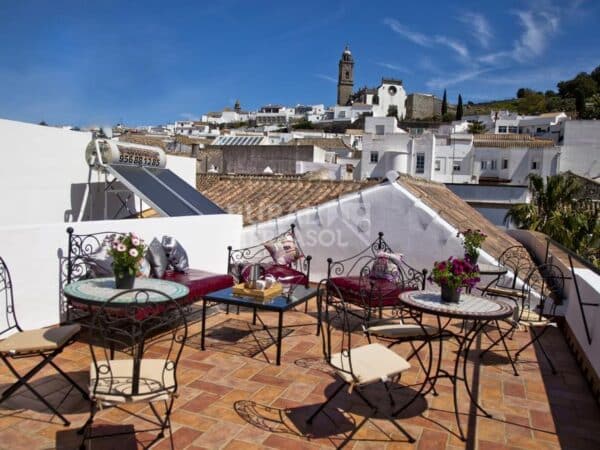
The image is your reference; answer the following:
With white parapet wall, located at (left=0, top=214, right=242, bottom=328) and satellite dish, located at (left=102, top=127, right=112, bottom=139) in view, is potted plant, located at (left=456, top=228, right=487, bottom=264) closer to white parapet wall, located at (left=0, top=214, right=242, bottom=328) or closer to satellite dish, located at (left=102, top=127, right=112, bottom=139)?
white parapet wall, located at (left=0, top=214, right=242, bottom=328)

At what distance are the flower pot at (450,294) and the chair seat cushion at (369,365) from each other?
0.78 metres

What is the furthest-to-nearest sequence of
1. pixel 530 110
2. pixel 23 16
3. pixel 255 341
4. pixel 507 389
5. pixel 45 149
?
pixel 530 110 → pixel 23 16 → pixel 45 149 → pixel 255 341 → pixel 507 389

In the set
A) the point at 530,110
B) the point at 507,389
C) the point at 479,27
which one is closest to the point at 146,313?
the point at 507,389

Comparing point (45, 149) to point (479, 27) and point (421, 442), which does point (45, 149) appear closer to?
point (421, 442)

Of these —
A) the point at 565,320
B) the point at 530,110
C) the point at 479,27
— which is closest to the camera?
the point at 565,320

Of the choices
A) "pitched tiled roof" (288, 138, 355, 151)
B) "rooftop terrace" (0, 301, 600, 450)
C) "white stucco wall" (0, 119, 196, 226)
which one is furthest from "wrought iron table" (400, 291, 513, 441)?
"pitched tiled roof" (288, 138, 355, 151)

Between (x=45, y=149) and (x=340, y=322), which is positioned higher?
(x=45, y=149)

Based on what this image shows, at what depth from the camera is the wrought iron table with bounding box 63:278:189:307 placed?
3.49 meters

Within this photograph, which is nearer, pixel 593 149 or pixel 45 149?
pixel 45 149

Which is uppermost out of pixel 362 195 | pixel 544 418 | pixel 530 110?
pixel 530 110

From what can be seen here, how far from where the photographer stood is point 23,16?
8.34 meters

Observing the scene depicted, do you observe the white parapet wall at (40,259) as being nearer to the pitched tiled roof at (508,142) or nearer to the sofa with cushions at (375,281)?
the sofa with cushions at (375,281)

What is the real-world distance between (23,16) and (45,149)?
2.65 m

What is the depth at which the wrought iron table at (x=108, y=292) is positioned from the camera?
3486 millimetres
